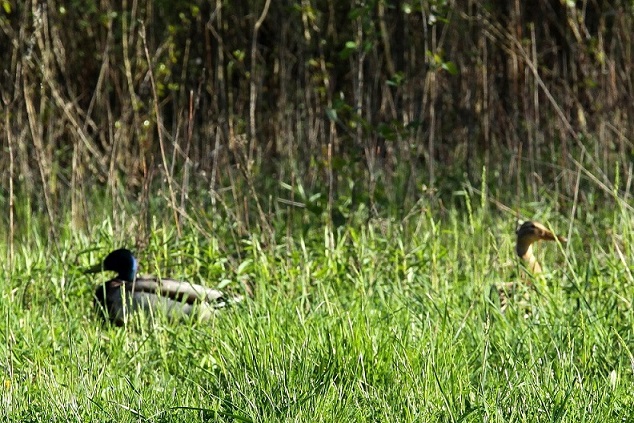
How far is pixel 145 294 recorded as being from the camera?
15.2ft

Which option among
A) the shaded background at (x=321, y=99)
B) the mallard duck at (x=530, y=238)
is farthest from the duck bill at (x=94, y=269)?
the mallard duck at (x=530, y=238)

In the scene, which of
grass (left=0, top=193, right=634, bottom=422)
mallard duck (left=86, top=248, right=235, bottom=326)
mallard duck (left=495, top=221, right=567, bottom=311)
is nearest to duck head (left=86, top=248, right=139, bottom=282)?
mallard duck (left=86, top=248, right=235, bottom=326)

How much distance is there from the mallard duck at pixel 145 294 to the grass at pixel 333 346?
11cm

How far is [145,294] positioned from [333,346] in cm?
152

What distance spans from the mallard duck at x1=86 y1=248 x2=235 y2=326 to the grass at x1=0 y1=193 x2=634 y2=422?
4.1 inches

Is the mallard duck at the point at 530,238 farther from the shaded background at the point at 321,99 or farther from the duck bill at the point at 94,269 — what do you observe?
the duck bill at the point at 94,269

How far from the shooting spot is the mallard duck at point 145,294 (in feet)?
14.0

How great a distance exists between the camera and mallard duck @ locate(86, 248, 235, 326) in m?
4.26

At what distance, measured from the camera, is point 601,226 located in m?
5.59

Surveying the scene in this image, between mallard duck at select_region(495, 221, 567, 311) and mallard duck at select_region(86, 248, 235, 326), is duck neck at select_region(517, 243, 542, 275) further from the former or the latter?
mallard duck at select_region(86, 248, 235, 326)

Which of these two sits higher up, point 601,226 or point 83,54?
point 83,54

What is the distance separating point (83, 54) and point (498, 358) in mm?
5794

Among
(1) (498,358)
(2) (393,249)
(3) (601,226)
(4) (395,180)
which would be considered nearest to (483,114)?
(4) (395,180)

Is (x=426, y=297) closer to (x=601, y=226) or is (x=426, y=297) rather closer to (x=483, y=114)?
(x=601, y=226)
